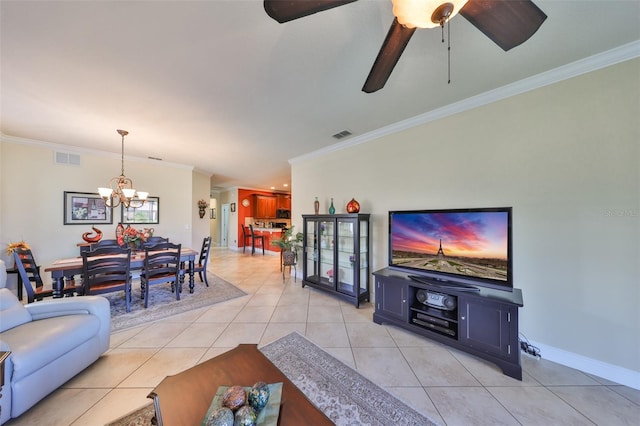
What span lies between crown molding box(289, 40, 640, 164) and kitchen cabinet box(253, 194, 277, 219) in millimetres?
6750

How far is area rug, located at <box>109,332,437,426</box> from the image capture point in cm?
142

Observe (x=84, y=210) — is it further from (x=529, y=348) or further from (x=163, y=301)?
(x=529, y=348)

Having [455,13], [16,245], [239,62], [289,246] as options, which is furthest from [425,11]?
[16,245]

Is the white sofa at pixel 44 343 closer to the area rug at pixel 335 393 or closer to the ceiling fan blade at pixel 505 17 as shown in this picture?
the area rug at pixel 335 393

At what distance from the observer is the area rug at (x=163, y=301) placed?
2776 mm

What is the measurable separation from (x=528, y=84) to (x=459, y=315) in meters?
2.36

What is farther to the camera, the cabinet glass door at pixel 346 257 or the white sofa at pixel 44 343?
the cabinet glass door at pixel 346 257

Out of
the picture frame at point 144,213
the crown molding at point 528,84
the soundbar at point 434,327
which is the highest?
the crown molding at point 528,84

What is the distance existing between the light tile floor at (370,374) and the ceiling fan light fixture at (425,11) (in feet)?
7.69

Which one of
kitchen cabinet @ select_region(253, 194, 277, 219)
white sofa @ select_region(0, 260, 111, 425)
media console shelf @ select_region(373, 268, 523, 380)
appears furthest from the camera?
kitchen cabinet @ select_region(253, 194, 277, 219)

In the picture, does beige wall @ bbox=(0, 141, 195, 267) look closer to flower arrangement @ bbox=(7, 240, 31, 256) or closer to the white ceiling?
flower arrangement @ bbox=(7, 240, 31, 256)

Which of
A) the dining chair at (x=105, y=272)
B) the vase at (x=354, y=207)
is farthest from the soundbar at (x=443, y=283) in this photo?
the dining chair at (x=105, y=272)

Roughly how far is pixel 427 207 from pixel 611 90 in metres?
1.73

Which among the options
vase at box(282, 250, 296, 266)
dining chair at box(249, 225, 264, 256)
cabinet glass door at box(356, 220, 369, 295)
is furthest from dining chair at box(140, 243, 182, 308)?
dining chair at box(249, 225, 264, 256)
